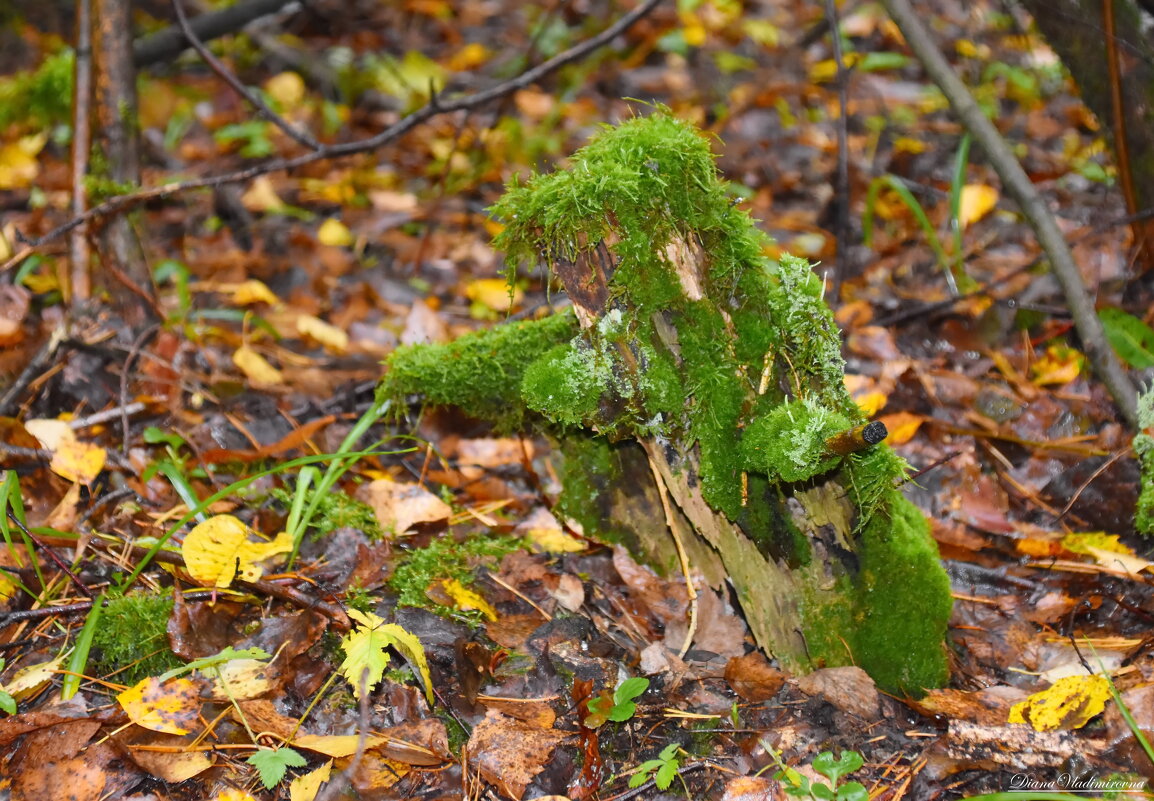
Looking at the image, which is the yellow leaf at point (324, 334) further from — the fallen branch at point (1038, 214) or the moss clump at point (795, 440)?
the fallen branch at point (1038, 214)

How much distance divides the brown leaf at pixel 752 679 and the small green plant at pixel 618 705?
29 centimetres

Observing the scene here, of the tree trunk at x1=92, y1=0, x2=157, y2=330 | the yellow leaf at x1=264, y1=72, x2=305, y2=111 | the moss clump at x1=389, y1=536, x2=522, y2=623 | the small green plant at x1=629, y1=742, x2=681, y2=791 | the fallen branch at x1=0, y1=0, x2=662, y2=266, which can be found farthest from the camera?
the yellow leaf at x1=264, y1=72, x2=305, y2=111

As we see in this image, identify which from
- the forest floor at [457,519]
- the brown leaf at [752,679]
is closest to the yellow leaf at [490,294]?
the forest floor at [457,519]

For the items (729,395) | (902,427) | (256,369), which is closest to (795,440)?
(729,395)

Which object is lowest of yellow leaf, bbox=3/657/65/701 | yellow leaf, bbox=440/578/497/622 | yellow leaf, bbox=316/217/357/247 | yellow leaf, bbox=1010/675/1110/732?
yellow leaf, bbox=3/657/65/701

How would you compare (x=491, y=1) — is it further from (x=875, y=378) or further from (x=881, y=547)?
(x=881, y=547)

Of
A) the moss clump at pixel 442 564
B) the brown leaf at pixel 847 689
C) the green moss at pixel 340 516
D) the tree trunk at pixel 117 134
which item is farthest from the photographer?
the tree trunk at pixel 117 134

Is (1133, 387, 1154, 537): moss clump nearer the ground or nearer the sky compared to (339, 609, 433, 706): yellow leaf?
nearer the sky

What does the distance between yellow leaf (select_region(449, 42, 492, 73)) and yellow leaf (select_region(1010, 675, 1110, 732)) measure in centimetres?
639

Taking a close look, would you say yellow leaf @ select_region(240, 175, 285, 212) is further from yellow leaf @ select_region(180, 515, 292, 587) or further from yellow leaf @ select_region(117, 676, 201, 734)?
yellow leaf @ select_region(117, 676, 201, 734)

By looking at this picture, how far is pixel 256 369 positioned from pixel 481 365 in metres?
1.47

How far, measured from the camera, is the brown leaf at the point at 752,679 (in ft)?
7.29

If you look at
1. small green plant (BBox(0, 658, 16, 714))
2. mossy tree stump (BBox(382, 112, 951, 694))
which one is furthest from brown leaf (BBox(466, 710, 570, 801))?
small green plant (BBox(0, 658, 16, 714))

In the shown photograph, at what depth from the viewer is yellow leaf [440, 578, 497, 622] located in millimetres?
2402
